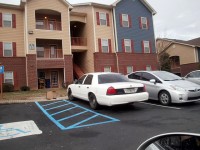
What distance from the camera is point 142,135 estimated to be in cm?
520

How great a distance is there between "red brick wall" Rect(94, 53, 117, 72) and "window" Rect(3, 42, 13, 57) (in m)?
9.55

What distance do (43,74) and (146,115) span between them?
63.0 ft

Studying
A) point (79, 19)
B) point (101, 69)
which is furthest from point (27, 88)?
point (79, 19)

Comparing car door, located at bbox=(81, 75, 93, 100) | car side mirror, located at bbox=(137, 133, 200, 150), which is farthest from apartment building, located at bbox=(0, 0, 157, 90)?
car side mirror, located at bbox=(137, 133, 200, 150)

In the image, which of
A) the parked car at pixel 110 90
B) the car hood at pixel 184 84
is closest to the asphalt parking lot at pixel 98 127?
the parked car at pixel 110 90

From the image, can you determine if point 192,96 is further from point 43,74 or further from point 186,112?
point 43,74

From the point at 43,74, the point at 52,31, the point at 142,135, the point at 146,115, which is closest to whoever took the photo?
the point at 142,135

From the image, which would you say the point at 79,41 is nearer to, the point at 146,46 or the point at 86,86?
the point at 146,46

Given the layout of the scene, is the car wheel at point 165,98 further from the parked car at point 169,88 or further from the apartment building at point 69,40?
the apartment building at point 69,40

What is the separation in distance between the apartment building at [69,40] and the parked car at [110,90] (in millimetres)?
13855

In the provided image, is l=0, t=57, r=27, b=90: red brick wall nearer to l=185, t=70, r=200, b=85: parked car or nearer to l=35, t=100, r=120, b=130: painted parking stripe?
l=35, t=100, r=120, b=130: painted parking stripe

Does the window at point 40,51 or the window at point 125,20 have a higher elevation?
the window at point 125,20

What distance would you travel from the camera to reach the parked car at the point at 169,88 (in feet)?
28.7

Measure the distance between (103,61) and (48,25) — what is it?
7.99m
